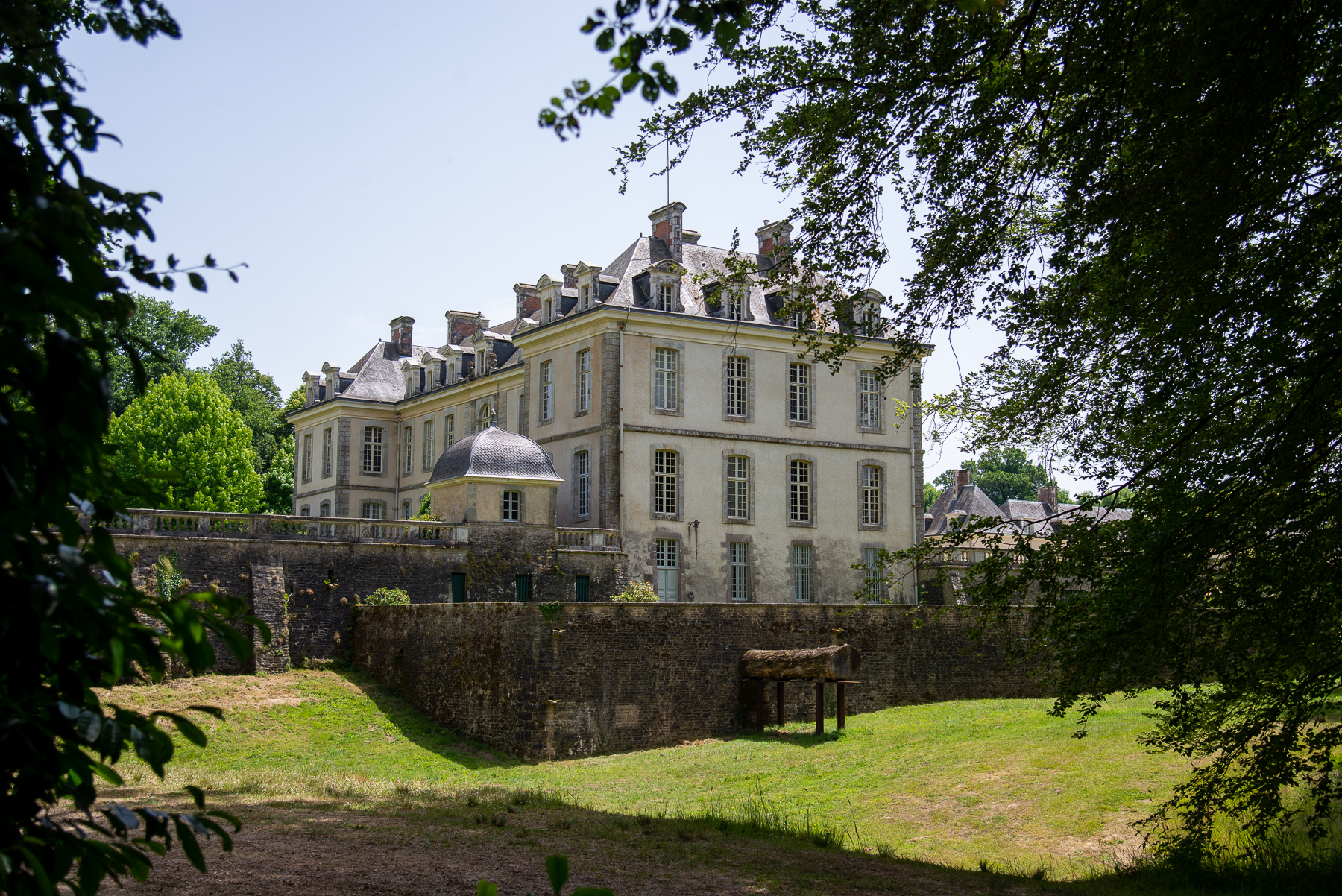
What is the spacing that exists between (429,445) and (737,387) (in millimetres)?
13661

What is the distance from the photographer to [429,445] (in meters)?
41.8

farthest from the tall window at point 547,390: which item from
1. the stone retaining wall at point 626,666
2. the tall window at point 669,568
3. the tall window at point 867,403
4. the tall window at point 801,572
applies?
the stone retaining wall at point 626,666

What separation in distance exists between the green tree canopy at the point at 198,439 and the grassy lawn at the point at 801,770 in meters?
20.5

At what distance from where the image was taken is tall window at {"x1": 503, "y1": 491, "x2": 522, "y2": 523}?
28.8 metres

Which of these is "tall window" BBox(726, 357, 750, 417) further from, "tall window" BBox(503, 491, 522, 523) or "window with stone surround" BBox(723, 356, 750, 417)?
"tall window" BBox(503, 491, 522, 523)

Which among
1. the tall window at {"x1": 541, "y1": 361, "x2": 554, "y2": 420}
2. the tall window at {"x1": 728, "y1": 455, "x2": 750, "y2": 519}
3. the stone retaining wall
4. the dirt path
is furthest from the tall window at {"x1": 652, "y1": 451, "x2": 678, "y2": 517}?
the dirt path

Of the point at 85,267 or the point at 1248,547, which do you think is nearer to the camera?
the point at 85,267

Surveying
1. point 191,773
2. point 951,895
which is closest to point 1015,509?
point 191,773

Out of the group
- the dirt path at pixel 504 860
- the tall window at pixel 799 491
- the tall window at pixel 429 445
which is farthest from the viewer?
the tall window at pixel 429 445

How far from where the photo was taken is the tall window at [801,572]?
32812mm

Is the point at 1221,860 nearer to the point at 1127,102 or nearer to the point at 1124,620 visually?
the point at 1124,620

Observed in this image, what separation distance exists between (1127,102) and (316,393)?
40.9m

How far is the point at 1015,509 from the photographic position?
62.1 meters

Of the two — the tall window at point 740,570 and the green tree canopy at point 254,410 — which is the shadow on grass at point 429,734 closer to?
the tall window at point 740,570
